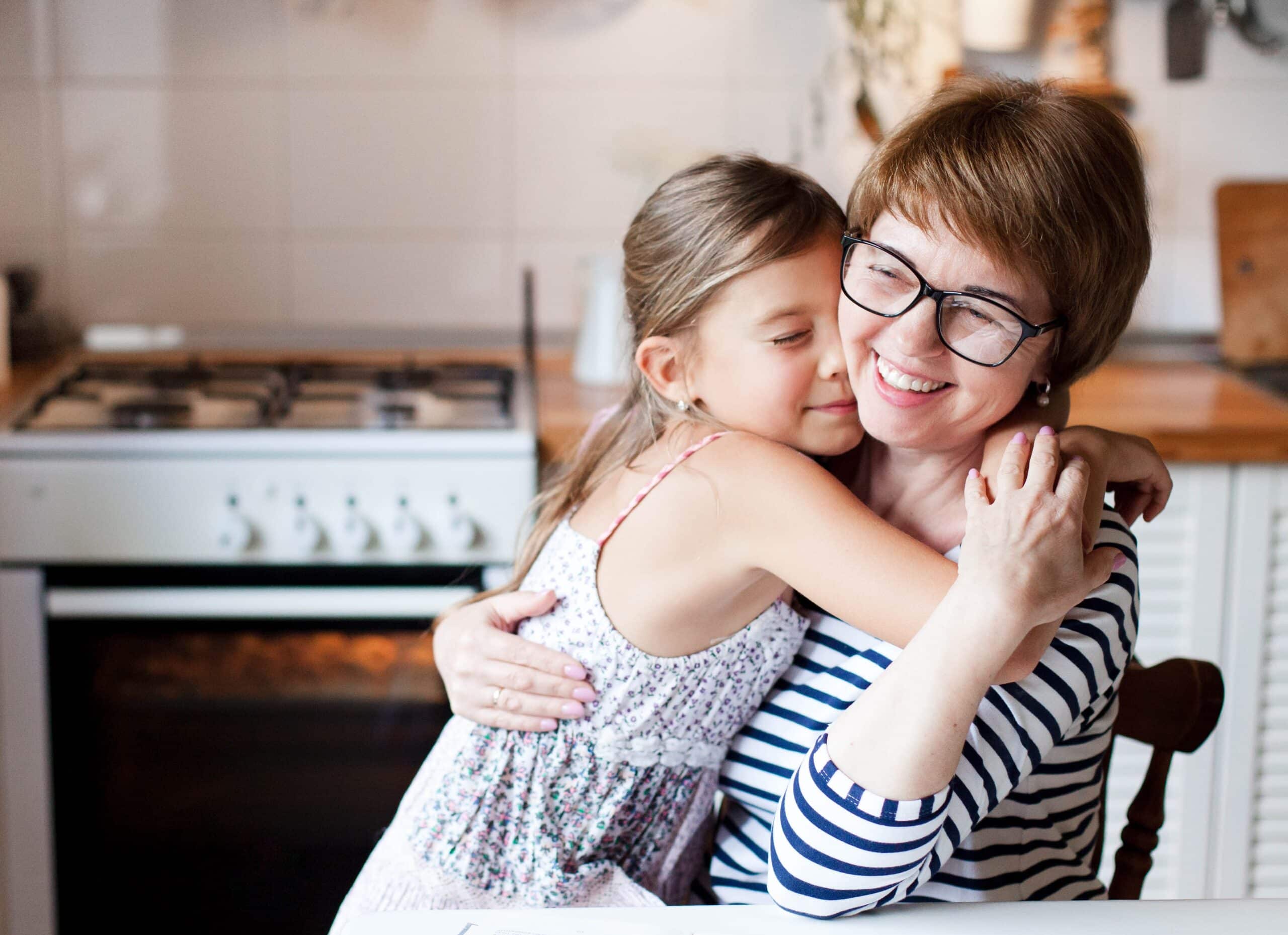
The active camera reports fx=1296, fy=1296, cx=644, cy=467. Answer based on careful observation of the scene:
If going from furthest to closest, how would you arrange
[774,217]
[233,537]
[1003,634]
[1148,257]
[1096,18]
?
1. [1096,18]
2. [233,537]
3. [774,217]
4. [1148,257]
5. [1003,634]

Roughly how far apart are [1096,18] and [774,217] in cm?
160

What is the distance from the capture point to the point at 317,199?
97.6 inches

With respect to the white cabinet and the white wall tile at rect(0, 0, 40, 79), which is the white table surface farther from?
the white wall tile at rect(0, 0, 40, 79)

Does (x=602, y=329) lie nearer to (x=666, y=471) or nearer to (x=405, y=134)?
(x=405, y=134)

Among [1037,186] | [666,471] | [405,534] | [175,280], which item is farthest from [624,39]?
[1037,186]

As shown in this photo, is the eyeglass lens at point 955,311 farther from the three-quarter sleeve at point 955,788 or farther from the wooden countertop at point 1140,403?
the wooden countertop at point 1140,403

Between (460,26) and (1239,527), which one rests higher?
(460,26)

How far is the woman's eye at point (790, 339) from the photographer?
3.62 ft

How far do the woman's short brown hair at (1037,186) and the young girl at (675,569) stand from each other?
0.15m

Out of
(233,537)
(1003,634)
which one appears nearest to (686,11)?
(233,537)

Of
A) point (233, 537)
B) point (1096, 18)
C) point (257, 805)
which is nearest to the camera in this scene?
point (233, 537)

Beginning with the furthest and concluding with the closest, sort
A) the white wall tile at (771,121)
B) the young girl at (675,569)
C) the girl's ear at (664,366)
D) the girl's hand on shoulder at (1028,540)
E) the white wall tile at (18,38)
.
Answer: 1. the white wall tile at (771,121)
2. the white wall tile at (18,38)
3. the girl's ear at (664,366)
4. the young girl at (675,569)
5. the girl's hand on shoulder at (1028,540)

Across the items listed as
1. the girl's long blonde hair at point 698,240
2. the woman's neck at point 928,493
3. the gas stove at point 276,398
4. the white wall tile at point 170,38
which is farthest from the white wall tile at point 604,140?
the woman's neck at point 928,493

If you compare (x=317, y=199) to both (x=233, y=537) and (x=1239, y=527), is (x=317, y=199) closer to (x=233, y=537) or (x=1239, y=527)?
(x=233, y=537)
